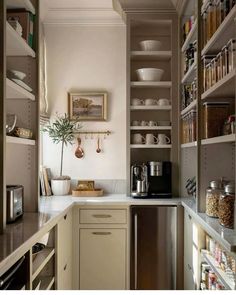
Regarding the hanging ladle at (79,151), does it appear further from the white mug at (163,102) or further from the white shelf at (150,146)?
the white mug at (163,102)

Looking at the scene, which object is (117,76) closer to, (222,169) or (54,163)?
(54,163)

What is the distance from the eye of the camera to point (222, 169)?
237 cm

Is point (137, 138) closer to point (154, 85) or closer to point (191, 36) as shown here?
point (154, 85)

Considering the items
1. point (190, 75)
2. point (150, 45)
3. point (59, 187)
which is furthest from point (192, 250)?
point (150, 45)

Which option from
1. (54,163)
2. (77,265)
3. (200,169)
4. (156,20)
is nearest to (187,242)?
(200,169)

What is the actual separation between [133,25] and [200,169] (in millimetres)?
1754

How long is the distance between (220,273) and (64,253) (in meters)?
1.26

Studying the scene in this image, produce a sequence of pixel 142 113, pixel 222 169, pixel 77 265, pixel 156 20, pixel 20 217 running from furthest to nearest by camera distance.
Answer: pixel 142 113 → pixel 156 20 → pixel 77 265 → pixel 222 169 → pixel 20 217

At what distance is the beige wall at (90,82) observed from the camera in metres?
3.66

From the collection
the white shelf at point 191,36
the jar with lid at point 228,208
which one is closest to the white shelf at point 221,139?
the jar with lid at point 228,208

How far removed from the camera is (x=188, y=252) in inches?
107

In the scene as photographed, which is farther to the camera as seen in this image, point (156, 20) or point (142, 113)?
point (142, 113)

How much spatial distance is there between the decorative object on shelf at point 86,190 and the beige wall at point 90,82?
0.57 feet

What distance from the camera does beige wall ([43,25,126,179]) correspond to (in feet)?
12.0
